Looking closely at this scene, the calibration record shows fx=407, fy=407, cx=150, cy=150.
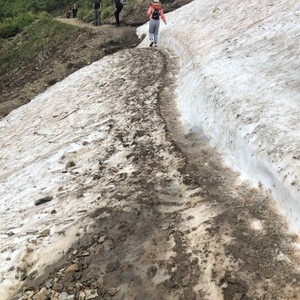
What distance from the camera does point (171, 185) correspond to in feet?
29.3

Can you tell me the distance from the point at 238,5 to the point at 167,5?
51.5 feet

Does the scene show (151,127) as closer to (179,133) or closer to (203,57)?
(179,133)

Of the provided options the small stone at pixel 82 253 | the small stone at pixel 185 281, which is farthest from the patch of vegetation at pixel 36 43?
the small stone at pixel 185 281

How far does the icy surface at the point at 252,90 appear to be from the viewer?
7.75 m

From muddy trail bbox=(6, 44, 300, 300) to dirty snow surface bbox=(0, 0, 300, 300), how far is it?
0.07 feet

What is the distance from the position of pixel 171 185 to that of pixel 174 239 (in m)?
1.99

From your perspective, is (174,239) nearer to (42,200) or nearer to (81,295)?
(81,295)

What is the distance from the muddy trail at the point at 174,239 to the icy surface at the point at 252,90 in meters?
0.44

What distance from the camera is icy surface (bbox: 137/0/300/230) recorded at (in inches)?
305

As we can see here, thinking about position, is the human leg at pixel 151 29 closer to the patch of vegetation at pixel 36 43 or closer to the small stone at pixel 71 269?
the patch of vegetation at pixel 36 43

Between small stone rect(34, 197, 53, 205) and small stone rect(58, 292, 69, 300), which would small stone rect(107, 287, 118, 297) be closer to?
small stone rect(58, 292, 69, 300)

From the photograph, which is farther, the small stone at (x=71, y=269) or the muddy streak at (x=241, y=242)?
the small stone at (x=71, y=269)

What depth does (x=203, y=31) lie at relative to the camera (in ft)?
64.3

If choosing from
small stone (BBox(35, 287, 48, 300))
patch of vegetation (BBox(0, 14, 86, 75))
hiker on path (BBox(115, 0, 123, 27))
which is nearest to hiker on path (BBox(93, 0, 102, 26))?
hiker on path (BBox(115, 0, 123, 27))
